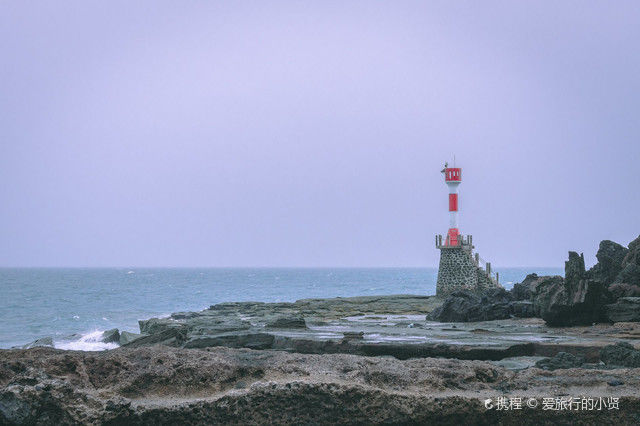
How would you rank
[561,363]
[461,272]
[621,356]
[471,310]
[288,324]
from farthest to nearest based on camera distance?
1. [461,272]
2. [471,310]
3. [288,324]
4. [621,356]
5. [561,363]

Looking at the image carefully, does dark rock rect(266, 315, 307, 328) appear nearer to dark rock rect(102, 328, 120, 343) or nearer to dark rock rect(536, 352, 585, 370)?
dark rock rect(536, 352, 585, 370)

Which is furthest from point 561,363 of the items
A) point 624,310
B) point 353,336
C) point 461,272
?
point 461,272

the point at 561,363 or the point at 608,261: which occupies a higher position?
the point at 608,261

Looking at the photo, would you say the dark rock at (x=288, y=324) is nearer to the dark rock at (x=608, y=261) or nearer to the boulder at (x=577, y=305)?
the boulder at (x=577, y=305)

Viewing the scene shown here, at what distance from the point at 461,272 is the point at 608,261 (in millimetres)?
18686

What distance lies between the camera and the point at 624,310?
54.3ft

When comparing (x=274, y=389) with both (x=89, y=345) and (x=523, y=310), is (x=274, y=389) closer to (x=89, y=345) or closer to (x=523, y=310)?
(x=523, y=310)

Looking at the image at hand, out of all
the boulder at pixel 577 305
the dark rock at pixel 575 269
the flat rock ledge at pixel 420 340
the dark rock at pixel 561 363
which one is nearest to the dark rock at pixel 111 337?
the flat rock ledge at pixel 420 340

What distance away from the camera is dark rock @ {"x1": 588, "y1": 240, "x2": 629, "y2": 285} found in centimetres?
2239

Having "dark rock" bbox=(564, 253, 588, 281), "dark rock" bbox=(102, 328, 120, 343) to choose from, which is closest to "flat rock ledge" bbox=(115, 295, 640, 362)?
"dark rock" bbox=(564, 253, 588, 281)

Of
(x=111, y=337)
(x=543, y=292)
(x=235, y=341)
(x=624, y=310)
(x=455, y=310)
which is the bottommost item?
(x=111, y=337)

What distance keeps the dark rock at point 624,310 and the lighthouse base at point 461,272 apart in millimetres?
24213

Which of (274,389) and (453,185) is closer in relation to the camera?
(274,389)

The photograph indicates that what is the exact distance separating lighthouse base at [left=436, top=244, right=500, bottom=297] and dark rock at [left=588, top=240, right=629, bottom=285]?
1749 cm
